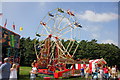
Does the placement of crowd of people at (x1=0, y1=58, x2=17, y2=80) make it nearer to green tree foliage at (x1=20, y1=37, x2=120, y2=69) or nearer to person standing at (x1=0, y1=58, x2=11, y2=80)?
person standing at (x1=0, y1=58, x2=11, y2=80)

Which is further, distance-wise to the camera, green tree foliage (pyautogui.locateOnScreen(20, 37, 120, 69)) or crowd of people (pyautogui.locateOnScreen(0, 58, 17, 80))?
green tree foliage (pyautogui.locateOnScreen(20, 37, 120, 69))

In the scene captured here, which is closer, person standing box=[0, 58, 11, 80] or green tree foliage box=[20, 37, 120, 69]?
person standing box=[0, 58, 11, 80]

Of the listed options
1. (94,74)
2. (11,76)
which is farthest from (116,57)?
(11,76)

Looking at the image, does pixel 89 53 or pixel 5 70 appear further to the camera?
pixel 89 53

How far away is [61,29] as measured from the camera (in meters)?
20.3

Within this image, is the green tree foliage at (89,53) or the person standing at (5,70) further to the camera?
the green tree foliage at (89,53)

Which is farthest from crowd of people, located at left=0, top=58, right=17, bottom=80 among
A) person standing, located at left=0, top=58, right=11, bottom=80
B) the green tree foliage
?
the green tree foliage

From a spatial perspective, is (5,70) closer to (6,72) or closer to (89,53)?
(6,72)

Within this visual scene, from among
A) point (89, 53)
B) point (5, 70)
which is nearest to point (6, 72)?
point (5, 70)

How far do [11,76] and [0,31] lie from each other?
491cm

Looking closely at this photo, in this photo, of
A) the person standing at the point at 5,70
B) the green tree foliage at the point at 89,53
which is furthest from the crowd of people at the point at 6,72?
the green tree foliage at the point at 89,53

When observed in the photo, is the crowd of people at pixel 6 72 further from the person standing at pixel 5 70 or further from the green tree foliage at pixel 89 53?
the green tree foliage at pixel 89 53

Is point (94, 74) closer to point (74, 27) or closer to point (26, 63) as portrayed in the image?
point (74, 27)

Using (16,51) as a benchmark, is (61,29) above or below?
above
